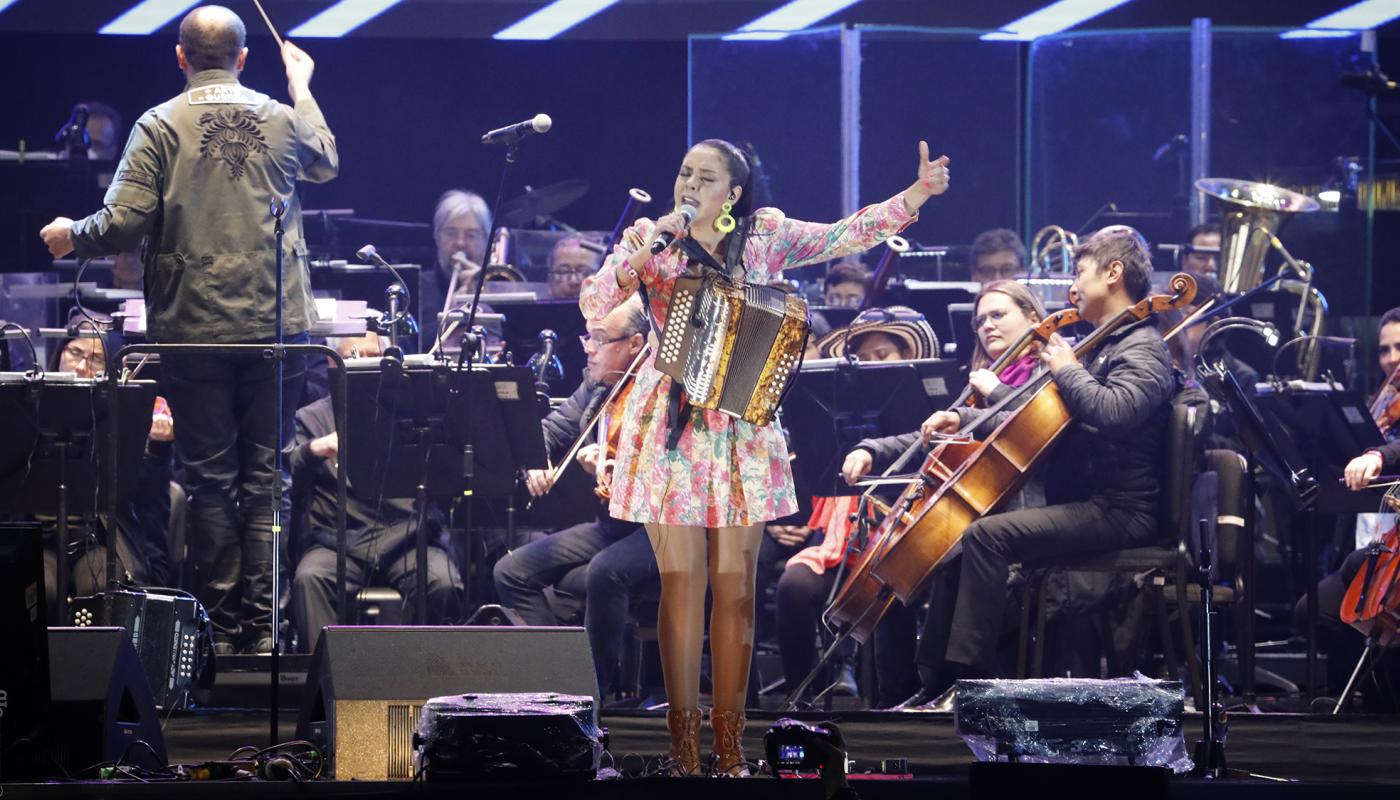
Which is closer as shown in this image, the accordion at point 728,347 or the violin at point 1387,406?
the accordion at point 728,347

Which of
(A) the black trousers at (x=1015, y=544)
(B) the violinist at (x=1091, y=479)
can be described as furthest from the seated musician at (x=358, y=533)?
(A) the black trousers at (x=1015, y=544)

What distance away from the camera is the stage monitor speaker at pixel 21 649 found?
13.3ft

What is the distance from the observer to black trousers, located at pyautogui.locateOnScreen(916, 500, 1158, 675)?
21.3ft

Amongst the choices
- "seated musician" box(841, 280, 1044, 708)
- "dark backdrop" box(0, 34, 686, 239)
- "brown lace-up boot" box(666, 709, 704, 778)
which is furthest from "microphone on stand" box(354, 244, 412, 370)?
"dark backdrop" box(0, 34, 686, 239)

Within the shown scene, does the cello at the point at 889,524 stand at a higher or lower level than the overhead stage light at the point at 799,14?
lower

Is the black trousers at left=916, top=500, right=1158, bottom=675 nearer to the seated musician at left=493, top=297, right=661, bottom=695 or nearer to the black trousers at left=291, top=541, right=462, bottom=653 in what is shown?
the seated musician at left=493, top=297, right=661, bottom=695

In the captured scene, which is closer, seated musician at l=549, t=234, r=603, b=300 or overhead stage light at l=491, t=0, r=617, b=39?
seated musician at l=549, t=234, r=603, b=300

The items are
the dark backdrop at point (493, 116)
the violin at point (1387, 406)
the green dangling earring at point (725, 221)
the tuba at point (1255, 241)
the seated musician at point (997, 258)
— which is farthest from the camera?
the dark backdrop at point (493, 116)

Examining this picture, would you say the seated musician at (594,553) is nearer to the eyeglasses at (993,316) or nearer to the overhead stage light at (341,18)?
the eyeglasses at (993,316)

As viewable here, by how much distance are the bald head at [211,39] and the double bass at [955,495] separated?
112 inches

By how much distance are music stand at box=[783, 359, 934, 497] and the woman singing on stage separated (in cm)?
214

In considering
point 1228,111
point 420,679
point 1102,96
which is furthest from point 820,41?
point 420,679

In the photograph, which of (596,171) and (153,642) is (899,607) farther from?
(596,171)

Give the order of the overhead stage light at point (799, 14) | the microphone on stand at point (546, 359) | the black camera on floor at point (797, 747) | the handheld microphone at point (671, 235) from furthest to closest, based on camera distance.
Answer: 1. the overhead stage light at point (799, 14)
2. the microphone on stand at point (546, 359)
3. the handheld microphone at point (671, 235)
4. the black camera on floor at point (797, 747)
